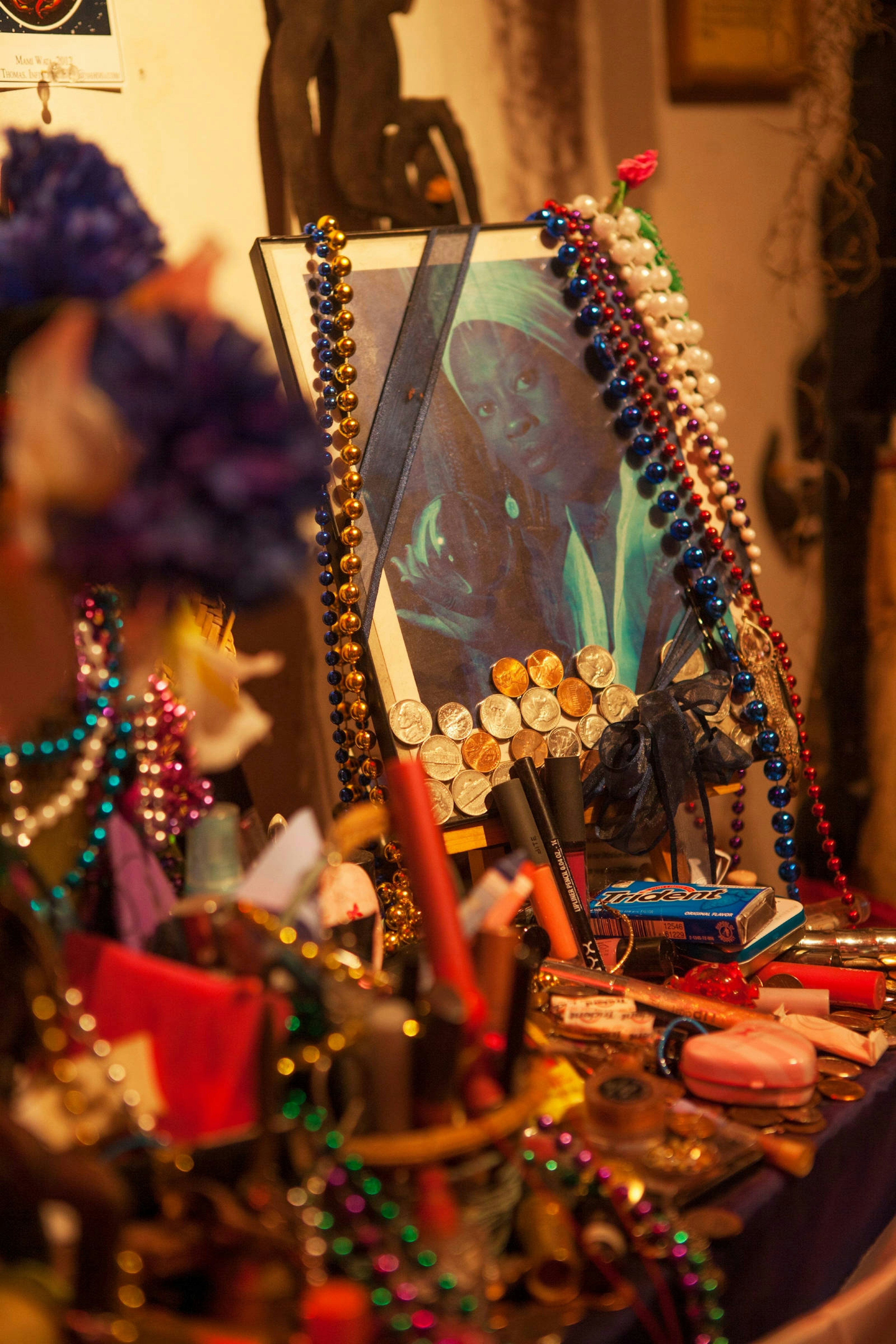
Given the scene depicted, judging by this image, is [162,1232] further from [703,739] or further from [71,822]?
[703,739]

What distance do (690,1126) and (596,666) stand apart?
419 millimetres

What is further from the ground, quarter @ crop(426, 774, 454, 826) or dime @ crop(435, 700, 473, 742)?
dime @ crop(435, 700, 473, 742)

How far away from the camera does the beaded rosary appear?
932 millimetres

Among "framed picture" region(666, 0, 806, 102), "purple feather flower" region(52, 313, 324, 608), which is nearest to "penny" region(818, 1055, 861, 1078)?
"purple feather flower" region(52, 313, 324, 608)

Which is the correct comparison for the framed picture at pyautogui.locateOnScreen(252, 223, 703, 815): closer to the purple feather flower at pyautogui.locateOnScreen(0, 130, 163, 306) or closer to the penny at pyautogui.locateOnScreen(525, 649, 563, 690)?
the penny at pyautogui.locateOnScreen(525, 649, 563, 690)

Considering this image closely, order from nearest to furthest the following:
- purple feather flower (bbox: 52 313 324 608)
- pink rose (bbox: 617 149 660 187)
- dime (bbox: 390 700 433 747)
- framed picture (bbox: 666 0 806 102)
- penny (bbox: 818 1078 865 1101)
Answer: purple feather flower (bbox: 52 313 324 608)
penny (bbox: 818 1078 865 1101)
dime (bbox: 390 700 433 747)
pink rose (bbox: 617 149 660 187)
framed picture (bbox: 666 0 806 102)

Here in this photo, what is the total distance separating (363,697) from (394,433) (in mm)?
214

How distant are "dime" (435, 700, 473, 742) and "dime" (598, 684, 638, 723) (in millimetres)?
129

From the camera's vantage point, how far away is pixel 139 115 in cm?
96

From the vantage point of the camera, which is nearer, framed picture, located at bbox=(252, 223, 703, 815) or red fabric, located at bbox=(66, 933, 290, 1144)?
red fabric, located at bbox=(66, 933, 290, 1144)

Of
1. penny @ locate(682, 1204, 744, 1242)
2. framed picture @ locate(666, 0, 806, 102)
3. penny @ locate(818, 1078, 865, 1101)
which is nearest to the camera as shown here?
penny @ locate(682, 1204, 744, 1242)

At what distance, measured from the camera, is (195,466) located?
0.35m

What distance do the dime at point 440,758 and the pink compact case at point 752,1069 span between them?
280 mm

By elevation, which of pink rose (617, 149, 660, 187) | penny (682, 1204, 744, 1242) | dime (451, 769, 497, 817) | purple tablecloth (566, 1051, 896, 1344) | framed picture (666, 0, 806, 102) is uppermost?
framed picture (666, 0, 806, 102)
